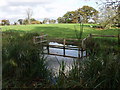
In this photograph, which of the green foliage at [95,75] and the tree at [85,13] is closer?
the green foliage at [95,75]

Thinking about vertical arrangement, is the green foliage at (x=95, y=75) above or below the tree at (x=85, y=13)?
below

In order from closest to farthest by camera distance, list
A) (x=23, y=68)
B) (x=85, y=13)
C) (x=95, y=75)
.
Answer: (x=95, y=75) → (x=23, y=68) → (x=85, y=13)

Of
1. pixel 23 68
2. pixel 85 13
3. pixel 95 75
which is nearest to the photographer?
pixel 95 75

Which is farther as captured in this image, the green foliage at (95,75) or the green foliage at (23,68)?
the green foliage at (23,68)

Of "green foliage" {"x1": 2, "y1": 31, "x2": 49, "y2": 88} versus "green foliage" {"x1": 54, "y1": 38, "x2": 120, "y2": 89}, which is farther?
"green foliage" {"x1": 2, "y1": 31, "x2": 49, "y2": 88}

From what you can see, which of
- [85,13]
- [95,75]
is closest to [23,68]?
[95,75]

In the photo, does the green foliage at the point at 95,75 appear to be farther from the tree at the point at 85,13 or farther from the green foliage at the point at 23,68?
the tree at the point at 85,13

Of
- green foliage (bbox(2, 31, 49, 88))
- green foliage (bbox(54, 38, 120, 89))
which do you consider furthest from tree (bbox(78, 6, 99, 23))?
green foliage (bbox(2, 31, 49, 88))

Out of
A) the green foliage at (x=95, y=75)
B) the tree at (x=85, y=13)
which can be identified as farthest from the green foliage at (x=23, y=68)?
the tree at (x=85, y=13)

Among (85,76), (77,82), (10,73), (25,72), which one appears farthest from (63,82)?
(10,73)

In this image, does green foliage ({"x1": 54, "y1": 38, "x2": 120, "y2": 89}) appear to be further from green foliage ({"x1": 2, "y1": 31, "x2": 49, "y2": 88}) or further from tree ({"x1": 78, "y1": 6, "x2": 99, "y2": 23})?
tree ({"x1": 78, "y1": 6, "x2": 99, "y2": 23})

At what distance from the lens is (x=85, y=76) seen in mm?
2094

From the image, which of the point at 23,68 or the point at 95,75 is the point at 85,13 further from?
the point at 23,68

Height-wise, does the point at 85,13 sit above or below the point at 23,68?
above
